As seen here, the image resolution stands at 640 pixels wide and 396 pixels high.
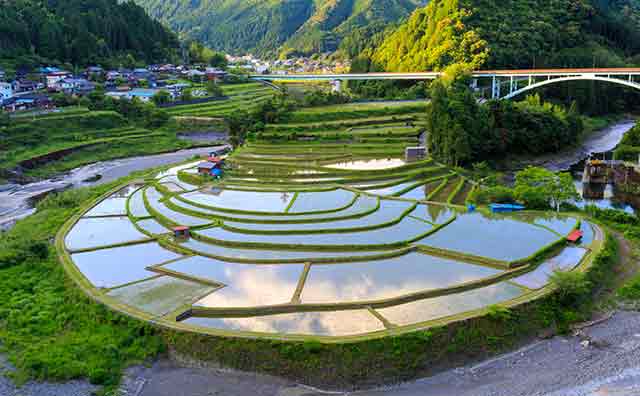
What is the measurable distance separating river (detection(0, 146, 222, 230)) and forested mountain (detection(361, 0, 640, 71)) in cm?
3666

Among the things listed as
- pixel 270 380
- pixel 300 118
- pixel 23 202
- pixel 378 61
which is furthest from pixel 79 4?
pixel 270 380

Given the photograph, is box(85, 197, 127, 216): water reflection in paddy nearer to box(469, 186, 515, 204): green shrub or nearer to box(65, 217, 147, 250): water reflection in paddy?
box(65, 217, 147, 250): water reflection in paddy

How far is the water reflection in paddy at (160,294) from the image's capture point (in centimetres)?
1905

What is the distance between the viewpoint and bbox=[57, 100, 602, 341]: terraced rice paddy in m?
18.2

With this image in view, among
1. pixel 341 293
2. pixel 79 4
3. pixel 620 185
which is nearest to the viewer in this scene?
pixel 341 293

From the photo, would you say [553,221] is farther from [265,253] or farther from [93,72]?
[93,72]

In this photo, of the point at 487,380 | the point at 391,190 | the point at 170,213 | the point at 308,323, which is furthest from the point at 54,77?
the point at 487,380

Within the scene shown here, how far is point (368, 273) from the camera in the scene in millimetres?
20875

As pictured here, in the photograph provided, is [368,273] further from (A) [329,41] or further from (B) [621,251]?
(A) [329,41]

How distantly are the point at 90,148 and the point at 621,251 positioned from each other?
4503 cm

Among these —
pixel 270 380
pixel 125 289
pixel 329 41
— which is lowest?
pixel 270 380

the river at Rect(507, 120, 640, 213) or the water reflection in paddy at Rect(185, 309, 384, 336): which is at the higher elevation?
the river at Rect(507, 120, 640, 213)

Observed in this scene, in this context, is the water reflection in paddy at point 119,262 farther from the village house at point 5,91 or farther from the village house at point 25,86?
the village house at point 25,86

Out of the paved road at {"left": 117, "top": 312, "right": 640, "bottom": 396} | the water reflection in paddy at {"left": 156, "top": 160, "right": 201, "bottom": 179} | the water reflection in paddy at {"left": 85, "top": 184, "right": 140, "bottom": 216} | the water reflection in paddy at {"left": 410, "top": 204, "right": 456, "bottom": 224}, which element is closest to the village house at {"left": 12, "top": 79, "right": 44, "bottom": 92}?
the water reflection in paddy at {"left": 156, "top": 160, "right": 201, "bottom": 179}
